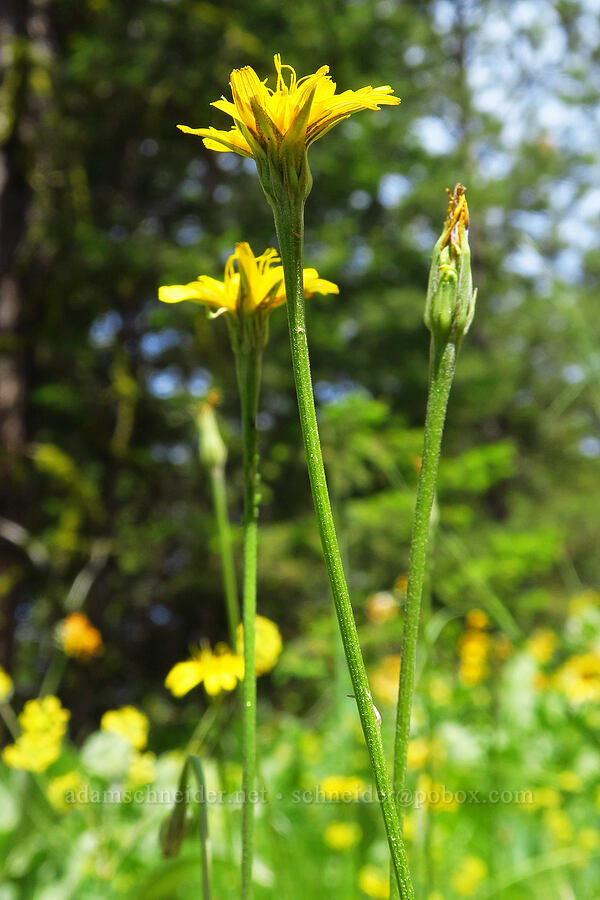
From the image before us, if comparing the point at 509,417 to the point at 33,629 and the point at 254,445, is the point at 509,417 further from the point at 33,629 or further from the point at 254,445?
the point at 254,445

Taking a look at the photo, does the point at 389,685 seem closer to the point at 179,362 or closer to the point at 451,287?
the point at 451,287

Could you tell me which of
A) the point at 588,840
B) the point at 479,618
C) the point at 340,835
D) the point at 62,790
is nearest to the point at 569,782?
the point at 588,840

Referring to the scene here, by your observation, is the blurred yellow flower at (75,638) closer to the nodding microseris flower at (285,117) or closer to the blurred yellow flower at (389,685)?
the blurred yellow flower at (389,685)

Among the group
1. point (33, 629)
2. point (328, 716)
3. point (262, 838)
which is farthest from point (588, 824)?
point (33, 629)

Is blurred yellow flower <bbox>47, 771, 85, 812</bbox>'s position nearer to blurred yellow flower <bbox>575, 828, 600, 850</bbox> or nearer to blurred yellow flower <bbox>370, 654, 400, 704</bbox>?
blurred yellow flower <bbox>370, 654, 400, 704</bbox>

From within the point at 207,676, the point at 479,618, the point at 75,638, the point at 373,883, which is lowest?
the point at 373,883

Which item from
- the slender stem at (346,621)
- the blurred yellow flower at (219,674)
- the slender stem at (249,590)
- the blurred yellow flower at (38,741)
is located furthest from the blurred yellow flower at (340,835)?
the slender stem at (346,621)
